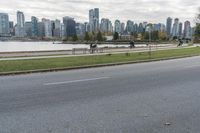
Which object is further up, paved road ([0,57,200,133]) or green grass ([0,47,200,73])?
green grass ([0,47,200,73])

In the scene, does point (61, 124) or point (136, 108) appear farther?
point (136, 108)

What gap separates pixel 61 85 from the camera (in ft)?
31.6

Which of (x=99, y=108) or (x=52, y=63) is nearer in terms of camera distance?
(x=99, y=108)

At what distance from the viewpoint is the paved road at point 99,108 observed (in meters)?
5.08

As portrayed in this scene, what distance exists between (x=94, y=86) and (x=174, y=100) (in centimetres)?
307

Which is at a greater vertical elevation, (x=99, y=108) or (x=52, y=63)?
(x=52, y=63)

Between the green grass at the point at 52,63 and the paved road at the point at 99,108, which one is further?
the green grass at the point at 52,63

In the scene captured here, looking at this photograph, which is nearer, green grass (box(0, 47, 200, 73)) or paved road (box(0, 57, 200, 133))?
paved road (box(0, 57, 200, 133))

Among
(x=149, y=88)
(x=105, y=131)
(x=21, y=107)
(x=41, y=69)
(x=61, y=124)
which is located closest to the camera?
(x=105, y=131)

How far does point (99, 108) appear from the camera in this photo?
639cm

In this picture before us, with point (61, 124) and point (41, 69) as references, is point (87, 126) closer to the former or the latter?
Answer: point (61, 124)

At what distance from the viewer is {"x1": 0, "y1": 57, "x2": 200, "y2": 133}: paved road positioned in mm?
5082

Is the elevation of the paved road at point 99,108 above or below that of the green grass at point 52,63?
below

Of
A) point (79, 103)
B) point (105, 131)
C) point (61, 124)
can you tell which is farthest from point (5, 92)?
point (105, 131)
